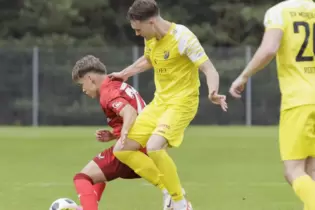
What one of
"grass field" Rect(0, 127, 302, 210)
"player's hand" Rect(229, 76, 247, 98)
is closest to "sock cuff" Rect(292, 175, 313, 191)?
"player's hand" Rect(229, 76, 247, 98)

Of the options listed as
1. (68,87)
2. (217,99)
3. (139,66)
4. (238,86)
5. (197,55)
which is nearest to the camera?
(238,86)

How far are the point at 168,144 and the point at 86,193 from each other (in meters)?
0.82

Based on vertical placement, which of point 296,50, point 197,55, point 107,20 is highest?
point 296,50

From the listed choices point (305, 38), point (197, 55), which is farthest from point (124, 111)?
point (305, 38)

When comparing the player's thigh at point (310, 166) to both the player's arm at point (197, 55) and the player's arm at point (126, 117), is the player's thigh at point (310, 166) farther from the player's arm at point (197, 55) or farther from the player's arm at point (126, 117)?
the player's arm at point (126, 117)

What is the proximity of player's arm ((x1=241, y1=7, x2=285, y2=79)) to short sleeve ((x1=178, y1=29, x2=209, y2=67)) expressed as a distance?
1.57 metres

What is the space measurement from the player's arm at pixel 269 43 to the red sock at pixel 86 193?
2026mm

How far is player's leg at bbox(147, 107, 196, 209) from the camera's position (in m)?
7.30

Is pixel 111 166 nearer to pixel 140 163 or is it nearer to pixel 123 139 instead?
pixel 140 163

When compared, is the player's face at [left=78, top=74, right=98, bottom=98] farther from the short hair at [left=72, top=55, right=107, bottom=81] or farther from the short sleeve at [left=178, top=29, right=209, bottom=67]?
the short sleeve at [left=178, top=29, right=209, bottom=67]

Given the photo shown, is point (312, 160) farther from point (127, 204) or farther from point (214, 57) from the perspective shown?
point (214, 57)

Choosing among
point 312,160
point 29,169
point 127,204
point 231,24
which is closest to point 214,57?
point 231,24

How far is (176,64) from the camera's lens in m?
7.57

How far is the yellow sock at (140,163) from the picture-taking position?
290 inches
